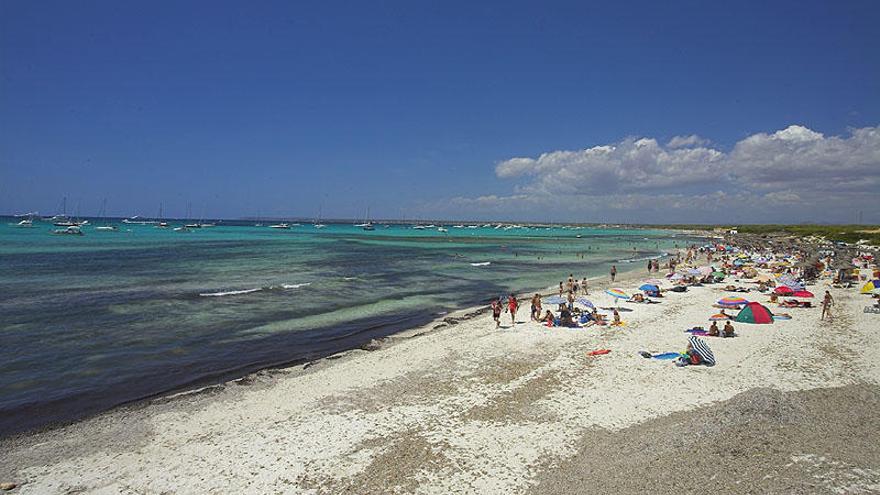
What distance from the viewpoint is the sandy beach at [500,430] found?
354 inches

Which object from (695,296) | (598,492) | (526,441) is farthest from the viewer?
(695,296)

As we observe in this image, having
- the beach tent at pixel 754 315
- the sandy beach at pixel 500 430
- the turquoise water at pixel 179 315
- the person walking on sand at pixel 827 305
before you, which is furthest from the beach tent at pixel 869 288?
the turquoise water at pixel 179 315

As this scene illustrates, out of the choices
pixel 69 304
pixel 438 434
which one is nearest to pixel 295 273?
pixel 69 304

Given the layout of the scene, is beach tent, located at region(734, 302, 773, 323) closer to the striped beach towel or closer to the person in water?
the striped beach towel

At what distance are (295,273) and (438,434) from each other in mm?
35993

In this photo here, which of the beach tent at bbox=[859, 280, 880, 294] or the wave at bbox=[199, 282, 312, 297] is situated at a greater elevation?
the beach tent at bbox=[859, 280, 880, 294]

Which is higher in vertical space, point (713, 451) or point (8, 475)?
point (713, 451)

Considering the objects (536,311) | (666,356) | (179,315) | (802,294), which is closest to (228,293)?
(179,315)

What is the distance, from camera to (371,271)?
153 ft

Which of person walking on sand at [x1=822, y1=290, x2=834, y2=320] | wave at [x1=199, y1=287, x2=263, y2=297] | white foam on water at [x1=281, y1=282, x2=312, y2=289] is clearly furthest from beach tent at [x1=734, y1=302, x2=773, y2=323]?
wave at [x1=199, y1=287, x2=263, y2=297]

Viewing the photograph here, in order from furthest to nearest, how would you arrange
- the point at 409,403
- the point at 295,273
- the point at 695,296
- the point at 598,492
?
the point at 295,273
the point at 695,296
the point at 409,403
the point at 598,492

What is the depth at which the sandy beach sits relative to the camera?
9000mm

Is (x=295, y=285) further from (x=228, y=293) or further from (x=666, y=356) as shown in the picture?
(x=666, y=356)

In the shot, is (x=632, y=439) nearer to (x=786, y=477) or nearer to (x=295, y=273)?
(x=786, y=477)
